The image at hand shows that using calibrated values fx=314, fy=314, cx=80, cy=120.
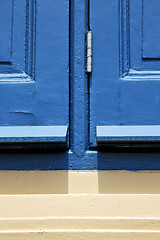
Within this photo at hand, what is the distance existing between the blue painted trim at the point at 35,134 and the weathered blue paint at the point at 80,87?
0.04 meters

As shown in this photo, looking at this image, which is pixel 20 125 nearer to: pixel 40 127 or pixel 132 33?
pixel 40 127

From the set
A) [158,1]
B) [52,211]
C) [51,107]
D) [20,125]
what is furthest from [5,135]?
[158,1]

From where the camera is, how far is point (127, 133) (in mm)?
1193

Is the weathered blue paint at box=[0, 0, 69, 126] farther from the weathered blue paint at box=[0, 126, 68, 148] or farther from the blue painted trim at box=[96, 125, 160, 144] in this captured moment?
the blue painted trim at box=[96, 125, 160, 144]

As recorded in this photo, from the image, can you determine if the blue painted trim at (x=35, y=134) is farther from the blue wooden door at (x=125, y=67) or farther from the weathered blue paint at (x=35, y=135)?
the blue wooden door at (x=125, y=67)

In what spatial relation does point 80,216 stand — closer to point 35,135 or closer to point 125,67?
point 35,135

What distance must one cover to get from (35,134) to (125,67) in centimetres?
47

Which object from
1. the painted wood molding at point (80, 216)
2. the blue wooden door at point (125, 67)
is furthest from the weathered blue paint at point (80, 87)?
the painted wood molding at point (80, 216)

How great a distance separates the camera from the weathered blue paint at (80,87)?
1241mm

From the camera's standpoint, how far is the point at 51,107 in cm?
128

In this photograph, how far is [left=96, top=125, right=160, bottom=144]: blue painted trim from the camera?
1.17 metres
